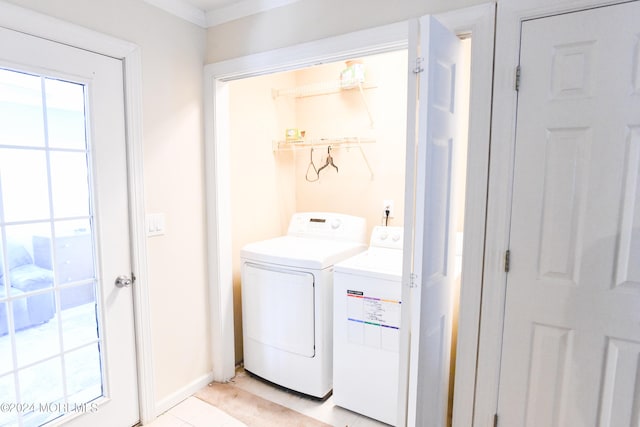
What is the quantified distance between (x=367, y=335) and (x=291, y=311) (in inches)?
21.3

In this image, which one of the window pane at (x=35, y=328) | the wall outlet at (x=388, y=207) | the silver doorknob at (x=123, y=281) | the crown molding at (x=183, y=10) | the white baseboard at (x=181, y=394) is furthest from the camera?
the wall outlet at (x=388, y=207)

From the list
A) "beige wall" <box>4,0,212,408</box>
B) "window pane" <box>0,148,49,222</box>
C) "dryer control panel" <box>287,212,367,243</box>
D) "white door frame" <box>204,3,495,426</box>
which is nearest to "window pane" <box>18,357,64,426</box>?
"beige wall" <box>4,0,212,408</box>

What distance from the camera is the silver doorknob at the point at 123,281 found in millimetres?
1862

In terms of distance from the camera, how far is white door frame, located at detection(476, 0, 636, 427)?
4.49 feet

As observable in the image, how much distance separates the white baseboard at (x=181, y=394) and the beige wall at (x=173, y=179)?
0.02m

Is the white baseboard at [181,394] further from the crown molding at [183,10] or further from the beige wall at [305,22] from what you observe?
the crown molding at [183,10]

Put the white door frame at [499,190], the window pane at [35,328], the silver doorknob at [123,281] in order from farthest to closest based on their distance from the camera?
the silver doorknob at [123,281] → the window pane at [35,328] → the white door frame at [499,190]

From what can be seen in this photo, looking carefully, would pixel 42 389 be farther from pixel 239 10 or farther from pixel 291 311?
pixel 239 10

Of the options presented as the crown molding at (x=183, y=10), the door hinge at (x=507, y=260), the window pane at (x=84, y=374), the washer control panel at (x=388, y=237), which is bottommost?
the window pane at (x=84, y=374)

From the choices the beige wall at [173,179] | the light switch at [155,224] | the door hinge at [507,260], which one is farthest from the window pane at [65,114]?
the door hinge at [507,260]

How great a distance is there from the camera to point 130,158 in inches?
73.5

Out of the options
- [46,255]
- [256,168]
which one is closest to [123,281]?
[46,255]

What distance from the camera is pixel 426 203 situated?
118cm

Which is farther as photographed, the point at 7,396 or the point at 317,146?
the point at 317,146
